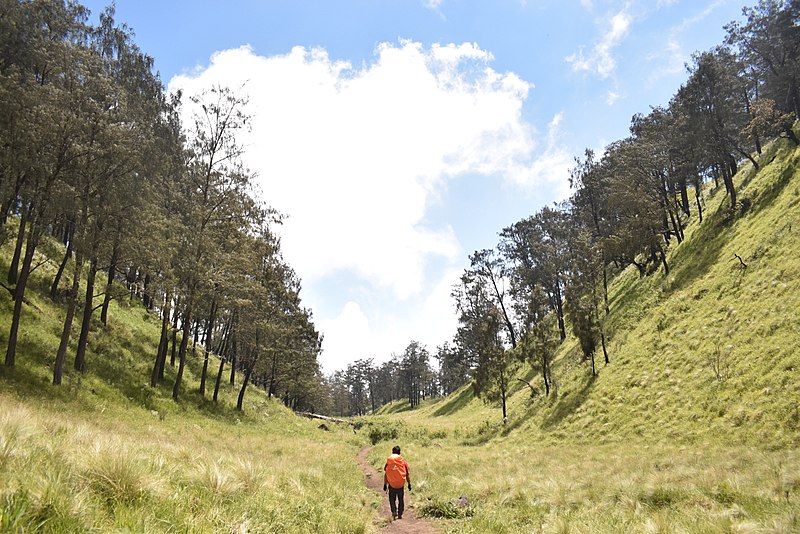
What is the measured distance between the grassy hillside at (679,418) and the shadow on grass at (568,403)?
0.50 ft

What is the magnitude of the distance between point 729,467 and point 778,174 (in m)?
32.0

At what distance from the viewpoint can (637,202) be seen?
35406 millimetres

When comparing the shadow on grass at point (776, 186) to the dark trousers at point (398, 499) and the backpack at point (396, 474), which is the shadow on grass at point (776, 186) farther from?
the dark trousers at point (398, 499)

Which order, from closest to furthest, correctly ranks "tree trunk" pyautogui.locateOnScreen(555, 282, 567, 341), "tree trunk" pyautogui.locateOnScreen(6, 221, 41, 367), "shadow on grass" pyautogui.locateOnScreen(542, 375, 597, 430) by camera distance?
"tree trunk" pyautogui.locateOnScreen(6, 221, 41, 367), "shadow on grass" pyautogui.locateOnScreen(542, 375, 597, 430), "tree trunk" pyautogui.locateOnScreen(555, 282, 567, 341)

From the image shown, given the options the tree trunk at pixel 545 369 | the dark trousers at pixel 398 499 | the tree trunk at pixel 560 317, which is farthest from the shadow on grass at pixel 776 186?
the dark trousers at pixel 398 499

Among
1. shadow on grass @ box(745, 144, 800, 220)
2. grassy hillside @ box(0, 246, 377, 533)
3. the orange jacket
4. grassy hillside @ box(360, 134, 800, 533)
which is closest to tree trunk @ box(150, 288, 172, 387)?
grassy hillside @ box(0, 246, 377, 533)

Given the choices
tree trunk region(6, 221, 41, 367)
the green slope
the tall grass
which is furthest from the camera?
tree trunk region(6, 221, 41, 367)

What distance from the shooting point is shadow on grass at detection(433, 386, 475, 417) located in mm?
61484

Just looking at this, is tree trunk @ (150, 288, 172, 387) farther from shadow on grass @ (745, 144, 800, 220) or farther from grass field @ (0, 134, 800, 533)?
shadow on grass @ (745, 144, 800, 220)

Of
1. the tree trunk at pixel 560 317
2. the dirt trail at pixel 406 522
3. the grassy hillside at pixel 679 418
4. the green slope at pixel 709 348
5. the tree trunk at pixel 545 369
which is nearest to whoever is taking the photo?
the grassy hillside at pixel 679 418

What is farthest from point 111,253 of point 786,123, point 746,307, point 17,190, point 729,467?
point 786,123

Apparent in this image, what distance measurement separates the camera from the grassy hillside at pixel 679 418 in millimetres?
9648

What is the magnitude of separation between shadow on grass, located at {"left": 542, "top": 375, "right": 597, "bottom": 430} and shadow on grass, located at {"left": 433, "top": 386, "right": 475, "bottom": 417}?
104ft

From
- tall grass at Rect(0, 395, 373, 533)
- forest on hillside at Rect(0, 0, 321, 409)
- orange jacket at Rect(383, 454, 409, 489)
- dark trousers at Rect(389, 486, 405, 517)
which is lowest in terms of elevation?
dark trousers at Rect(389, 486, 405, 517)
